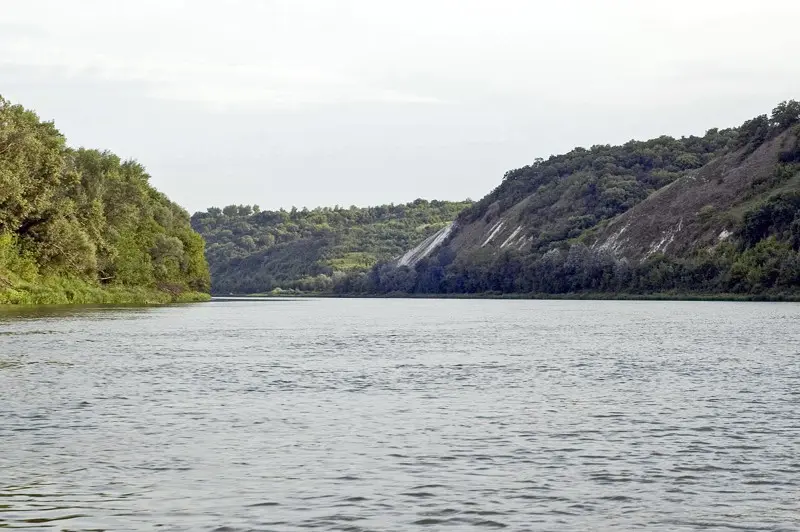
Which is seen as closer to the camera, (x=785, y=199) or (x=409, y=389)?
(x=409, y=389)

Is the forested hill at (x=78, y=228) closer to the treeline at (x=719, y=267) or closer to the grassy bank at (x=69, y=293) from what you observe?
the grassy bank at (x=69, y=293)

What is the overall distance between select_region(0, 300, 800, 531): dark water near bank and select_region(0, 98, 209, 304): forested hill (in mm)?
46709

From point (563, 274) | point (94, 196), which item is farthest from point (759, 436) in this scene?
point (563, 274)

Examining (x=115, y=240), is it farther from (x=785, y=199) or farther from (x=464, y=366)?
A: (x=785, y=199)

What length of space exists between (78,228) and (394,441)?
8266 centimetres

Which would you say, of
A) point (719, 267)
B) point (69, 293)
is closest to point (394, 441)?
point (69, 293)

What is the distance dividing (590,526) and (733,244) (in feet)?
536

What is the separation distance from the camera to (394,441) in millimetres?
20812

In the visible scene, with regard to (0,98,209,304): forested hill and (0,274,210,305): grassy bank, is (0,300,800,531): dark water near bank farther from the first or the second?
(0,274,210,305): grassy bank

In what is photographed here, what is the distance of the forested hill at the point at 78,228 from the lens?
8750 cm

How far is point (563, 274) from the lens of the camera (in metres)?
195

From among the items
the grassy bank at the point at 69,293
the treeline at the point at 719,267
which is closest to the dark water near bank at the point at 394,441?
the grassy bank at the point at 69,293

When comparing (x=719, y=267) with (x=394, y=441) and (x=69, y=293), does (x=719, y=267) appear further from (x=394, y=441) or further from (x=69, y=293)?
(x=394, y=441)

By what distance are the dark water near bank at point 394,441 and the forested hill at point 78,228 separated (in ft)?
153
